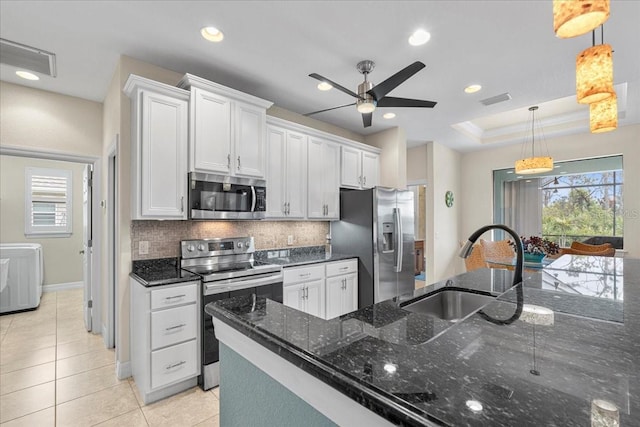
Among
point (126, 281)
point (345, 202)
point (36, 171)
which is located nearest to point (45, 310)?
point (36, 171)

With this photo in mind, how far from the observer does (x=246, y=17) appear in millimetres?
2166

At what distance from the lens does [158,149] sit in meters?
2.54

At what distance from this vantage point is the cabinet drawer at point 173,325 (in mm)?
2240

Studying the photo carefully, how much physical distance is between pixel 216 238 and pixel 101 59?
6.32ft

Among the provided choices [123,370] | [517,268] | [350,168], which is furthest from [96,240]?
[517,268]

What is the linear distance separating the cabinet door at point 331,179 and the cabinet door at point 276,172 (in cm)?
66

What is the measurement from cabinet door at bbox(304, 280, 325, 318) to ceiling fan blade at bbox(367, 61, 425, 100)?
81.5 inches

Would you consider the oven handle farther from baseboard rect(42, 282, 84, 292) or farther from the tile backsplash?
baseboard rect(42, 282, 84, 292)

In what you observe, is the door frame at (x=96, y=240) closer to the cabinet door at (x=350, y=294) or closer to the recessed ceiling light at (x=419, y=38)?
the cabinet door at (x=350, y=294)

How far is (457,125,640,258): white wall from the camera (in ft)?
15.1

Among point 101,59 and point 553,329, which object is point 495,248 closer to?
point 553,329

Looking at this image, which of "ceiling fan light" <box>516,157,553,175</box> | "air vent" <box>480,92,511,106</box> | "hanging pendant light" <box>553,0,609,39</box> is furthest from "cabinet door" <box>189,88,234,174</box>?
"ceiling fan light" <box>516,157,553,175</box>

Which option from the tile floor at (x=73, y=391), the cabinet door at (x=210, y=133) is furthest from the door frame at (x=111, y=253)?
the cabinet door at (x=210, y=133)

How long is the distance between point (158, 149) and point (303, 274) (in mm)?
1865
